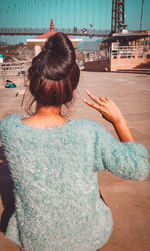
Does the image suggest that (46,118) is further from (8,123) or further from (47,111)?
(8,123)

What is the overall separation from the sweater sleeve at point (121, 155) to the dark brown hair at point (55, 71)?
22 centimetres

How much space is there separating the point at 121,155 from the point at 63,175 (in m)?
0.26

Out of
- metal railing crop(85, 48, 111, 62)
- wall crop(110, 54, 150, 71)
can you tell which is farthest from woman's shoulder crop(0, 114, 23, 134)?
metal railing crop(85, 48, 111, 62)

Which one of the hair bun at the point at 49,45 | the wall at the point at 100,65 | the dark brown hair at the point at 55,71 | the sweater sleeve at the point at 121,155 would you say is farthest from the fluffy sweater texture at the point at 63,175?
the wall at the point at 100,65

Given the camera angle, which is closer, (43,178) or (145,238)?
(43,178)

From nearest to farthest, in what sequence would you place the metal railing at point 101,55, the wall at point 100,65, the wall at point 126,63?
the wall at point 126,63 < the wall at point 100,65 < the metal railing at point 101,55

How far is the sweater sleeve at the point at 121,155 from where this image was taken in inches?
29.9

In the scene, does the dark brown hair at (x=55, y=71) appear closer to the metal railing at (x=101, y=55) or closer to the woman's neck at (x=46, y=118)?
the woman's neck at (x=46, y=118)

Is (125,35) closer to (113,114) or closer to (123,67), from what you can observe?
(123,67)

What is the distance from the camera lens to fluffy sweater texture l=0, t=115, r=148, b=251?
2.52 ft

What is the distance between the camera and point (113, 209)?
1.76m

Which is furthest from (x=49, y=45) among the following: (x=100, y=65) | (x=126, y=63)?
(x=100, y=65)

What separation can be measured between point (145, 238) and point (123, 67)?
21210mm

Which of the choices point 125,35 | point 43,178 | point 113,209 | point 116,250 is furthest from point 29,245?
point 125,35
